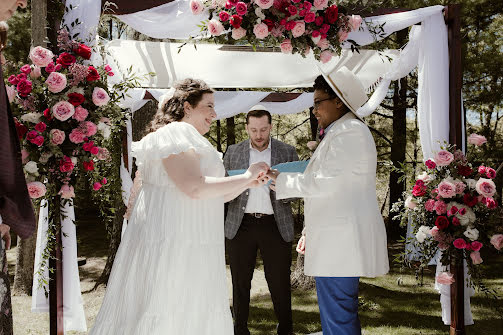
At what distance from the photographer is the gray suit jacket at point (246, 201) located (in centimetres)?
457

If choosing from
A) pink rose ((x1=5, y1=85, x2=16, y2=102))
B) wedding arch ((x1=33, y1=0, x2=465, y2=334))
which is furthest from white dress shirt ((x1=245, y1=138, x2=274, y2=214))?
pink rose ((x1=5, y1=85, x2=16, y2=102))

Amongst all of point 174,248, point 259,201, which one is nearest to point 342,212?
point 174,248

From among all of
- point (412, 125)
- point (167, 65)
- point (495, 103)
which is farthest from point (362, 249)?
point (412, 125)

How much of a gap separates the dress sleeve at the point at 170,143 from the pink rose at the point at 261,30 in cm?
97

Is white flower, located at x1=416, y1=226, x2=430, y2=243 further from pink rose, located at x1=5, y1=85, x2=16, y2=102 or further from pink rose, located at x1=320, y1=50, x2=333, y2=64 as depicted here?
pink rose, located at x1=5, y1=85, x2=16, y2=102

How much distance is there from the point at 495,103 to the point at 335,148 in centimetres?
845

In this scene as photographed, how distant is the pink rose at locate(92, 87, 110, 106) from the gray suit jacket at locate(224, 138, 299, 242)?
1663 millimetres

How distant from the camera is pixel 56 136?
335 cm

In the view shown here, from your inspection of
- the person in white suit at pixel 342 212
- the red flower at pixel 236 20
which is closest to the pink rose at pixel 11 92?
the red flower at pixel 236 20

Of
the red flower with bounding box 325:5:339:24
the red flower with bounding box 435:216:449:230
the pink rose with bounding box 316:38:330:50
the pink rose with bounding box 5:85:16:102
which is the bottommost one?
the red flower with bounding box 435:216:449:230

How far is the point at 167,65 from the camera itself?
6.14 m

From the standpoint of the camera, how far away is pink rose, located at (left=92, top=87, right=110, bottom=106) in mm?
3396

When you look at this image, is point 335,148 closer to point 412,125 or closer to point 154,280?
point 154,280

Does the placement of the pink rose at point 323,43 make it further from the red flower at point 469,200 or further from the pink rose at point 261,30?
the red flower at point 469,200
